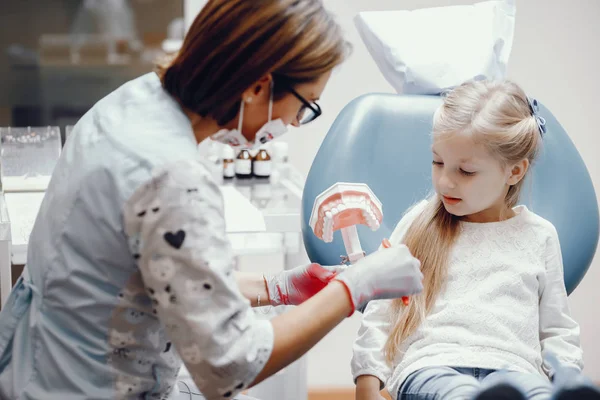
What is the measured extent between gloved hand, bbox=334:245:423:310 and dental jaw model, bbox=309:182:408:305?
0.57 ft

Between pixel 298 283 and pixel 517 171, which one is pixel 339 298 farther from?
pixel 517 171

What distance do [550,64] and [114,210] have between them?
1.99 metres

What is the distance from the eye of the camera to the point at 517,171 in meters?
1.62

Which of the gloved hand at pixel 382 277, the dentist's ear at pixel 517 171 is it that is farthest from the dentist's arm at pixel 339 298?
the dentist's ear at pixel 517 171

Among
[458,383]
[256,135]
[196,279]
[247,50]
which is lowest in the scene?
[458,383]

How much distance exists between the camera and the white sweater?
1496 millimetres

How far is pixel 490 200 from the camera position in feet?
5.25

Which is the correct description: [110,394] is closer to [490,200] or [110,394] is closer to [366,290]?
[366,290]

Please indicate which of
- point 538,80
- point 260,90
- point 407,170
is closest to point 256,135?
point 260,90

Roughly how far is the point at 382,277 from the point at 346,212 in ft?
0.79

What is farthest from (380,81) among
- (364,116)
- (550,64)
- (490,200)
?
(490,200)

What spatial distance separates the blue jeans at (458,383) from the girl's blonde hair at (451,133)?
0.32ft

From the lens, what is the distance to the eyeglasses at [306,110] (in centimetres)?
120

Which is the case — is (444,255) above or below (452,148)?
below
